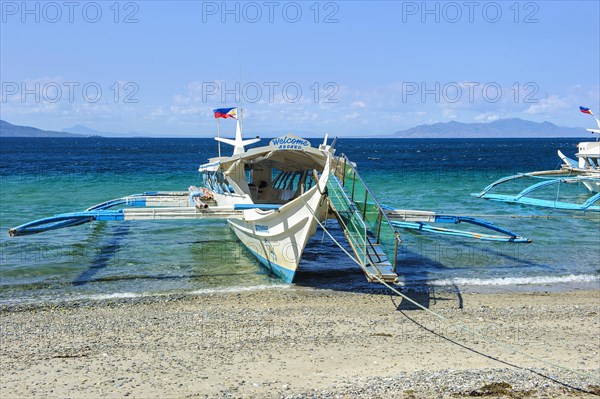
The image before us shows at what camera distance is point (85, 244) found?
60.5ft

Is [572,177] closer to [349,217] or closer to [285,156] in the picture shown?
[285,156]

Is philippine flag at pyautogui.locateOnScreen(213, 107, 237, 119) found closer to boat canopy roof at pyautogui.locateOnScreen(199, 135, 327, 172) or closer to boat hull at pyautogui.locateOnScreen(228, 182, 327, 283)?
boat canopy roof at pyautogui.locateOnScreen(199, 135, 327, 172)

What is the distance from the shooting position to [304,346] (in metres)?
9.62

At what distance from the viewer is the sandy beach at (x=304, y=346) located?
26.3 ft

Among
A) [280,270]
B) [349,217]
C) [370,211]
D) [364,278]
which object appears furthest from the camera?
[364,278]

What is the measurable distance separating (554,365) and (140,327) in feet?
20.9

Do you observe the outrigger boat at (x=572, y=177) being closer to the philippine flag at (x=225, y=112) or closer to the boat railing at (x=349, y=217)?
the philippine flag at (x=225, y=112)

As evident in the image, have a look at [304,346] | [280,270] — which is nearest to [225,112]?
[280,270]

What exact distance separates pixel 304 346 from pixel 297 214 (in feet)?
11.2

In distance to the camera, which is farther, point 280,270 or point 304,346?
point 280,270

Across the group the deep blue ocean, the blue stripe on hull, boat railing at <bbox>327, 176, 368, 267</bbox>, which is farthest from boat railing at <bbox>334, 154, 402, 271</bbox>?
the blue stripe on hull

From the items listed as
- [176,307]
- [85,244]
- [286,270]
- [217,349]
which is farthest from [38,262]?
[217,349]

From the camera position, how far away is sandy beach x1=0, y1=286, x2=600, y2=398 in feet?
26.3

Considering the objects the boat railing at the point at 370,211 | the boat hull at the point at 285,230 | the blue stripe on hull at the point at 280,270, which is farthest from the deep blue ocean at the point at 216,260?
the boat railing at the point at 370,211
